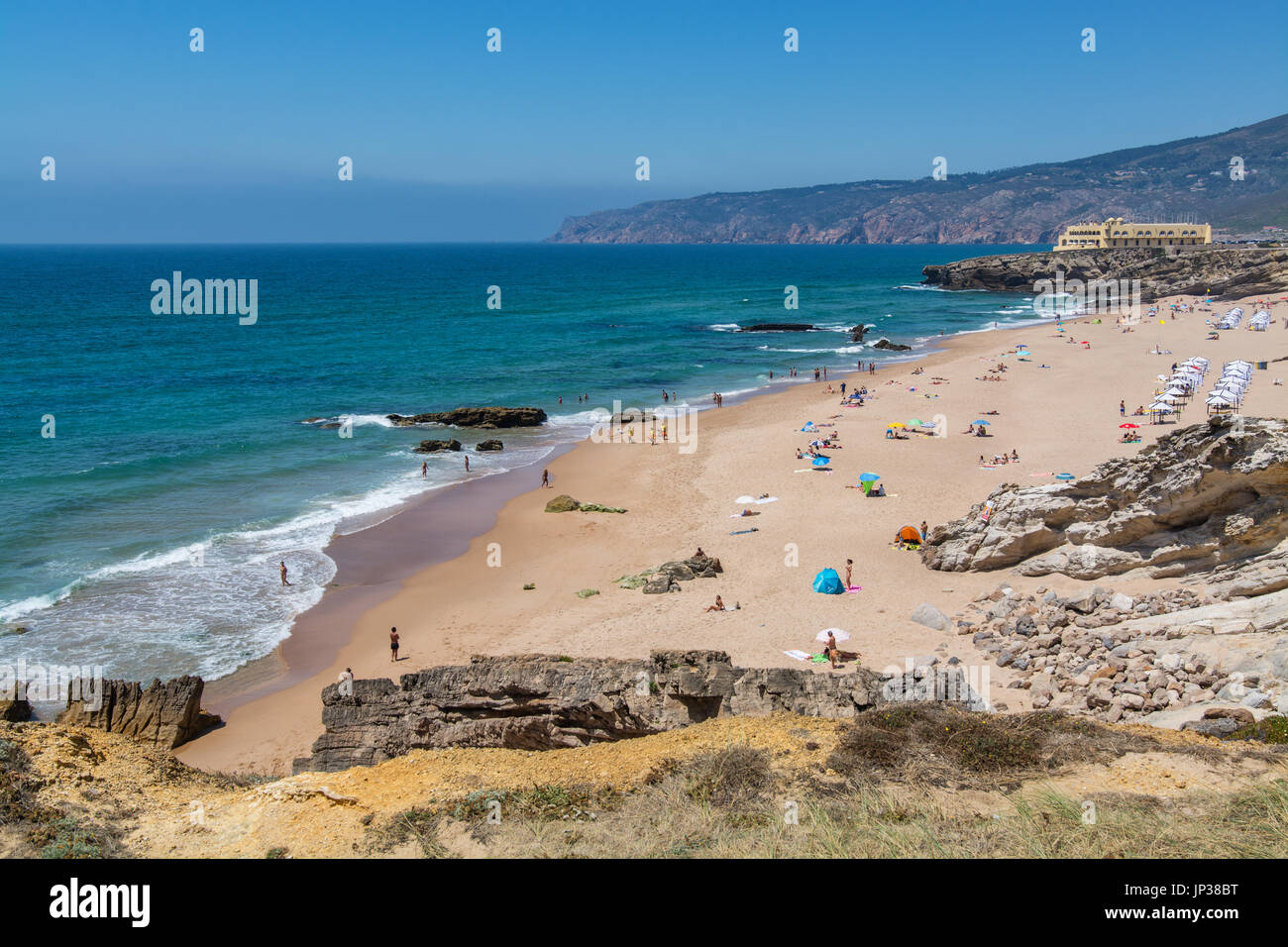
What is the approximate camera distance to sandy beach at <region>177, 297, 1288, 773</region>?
17.8 meters

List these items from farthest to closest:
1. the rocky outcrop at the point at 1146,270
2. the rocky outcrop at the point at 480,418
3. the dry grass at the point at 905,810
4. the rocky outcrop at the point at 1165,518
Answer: the rocky outcrop at the point at 1146,270, the rocky outcrop at the point at 480,418, the rocky outcrop at the point at 1165,518, the dry grass at the point at 905,810

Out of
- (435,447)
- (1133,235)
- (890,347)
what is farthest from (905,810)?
(1133,235)

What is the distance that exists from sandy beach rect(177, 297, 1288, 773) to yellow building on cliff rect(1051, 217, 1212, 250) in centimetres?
10515

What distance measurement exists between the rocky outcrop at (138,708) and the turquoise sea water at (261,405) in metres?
3.37

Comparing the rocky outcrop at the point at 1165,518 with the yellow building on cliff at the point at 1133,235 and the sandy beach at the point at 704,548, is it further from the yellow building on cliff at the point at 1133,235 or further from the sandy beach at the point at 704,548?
the yellow building on cliff at the point at 1133,235

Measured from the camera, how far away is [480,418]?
143 ft

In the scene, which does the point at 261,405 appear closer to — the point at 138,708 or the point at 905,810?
the point at 138,708

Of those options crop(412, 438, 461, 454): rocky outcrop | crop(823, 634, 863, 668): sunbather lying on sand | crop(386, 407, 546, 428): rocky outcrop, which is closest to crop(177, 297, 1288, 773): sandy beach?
A: crop(823, 634, 863, 668): sunbather lying on sand

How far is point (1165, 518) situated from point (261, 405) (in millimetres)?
43026

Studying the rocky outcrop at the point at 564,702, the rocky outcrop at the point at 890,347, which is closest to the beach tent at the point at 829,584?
the rocky outcrop at the point at 564,702

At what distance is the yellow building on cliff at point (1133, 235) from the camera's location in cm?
13238

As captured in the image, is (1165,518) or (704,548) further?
(704,548)
